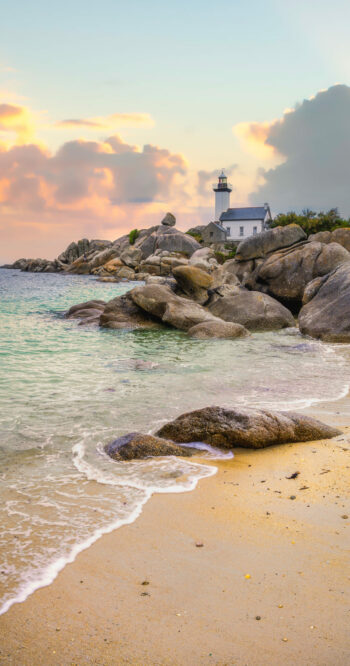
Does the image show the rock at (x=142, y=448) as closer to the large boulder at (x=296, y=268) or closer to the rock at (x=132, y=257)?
the large boulder at (x=296, y=268)

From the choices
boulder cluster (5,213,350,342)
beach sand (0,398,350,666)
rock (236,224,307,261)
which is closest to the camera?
beach sand (0,398,350,666)

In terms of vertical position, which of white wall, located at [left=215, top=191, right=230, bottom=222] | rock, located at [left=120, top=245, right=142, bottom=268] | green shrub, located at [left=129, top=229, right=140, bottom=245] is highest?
white wall, located at [left=215, top=191, right=230, bottom=222]

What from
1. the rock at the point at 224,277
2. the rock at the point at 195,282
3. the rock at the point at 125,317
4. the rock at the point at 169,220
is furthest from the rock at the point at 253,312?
the rock at the point at 169,220

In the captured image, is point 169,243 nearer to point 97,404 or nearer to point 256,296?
point 256,296

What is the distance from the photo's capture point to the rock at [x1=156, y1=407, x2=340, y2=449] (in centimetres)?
552

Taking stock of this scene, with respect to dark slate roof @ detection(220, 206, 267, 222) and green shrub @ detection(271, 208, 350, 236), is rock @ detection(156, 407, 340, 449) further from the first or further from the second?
dark slate roof @ detection(220, 206, 267, 222)

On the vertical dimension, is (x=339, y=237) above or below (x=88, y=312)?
above

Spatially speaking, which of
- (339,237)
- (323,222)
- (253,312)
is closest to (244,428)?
(253,312)

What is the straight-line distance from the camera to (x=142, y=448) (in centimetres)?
531

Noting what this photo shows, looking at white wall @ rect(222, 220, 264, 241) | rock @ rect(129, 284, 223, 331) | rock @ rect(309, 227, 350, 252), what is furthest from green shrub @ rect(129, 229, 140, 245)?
rock @ rect(129, 284, 223, 331)

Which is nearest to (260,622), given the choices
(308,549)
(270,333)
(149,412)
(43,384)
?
(308,549)

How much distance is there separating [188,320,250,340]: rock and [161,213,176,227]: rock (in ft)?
192

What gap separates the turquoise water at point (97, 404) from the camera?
12.1 feet

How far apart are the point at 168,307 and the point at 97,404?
31.8ft
